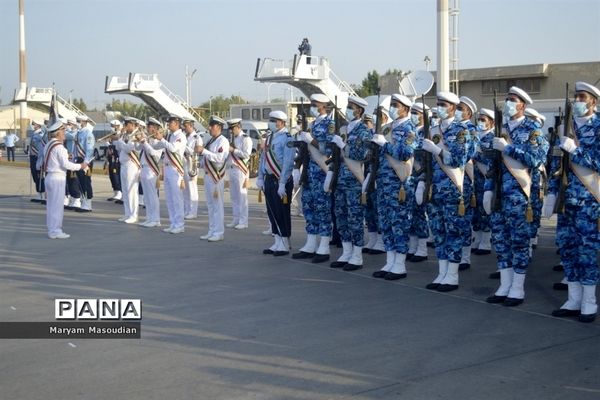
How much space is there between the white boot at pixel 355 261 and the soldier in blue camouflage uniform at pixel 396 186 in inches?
25.0

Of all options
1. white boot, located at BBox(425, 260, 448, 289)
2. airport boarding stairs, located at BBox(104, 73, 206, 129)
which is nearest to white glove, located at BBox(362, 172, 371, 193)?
white boot, located at BBox(425, 260, 448, 289)

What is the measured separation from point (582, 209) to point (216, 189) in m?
7.37

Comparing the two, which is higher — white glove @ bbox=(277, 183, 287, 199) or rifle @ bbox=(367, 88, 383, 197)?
rifle @ bbox=(367, 88, 383, 197)

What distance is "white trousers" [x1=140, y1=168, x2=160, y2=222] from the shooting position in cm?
1554

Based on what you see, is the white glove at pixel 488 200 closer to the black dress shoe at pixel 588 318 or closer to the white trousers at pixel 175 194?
the black dress shoe at pixel 588 318

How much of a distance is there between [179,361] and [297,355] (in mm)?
958

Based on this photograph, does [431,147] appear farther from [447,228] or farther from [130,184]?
[130,184]

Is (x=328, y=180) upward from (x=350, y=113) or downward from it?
downward

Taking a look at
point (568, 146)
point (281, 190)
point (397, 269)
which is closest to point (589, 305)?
Answer: point (568, 146)

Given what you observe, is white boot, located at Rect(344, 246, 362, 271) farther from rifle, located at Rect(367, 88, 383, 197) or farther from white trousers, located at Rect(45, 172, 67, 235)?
white trousers, located at Rect(45, 172, 67, 235)

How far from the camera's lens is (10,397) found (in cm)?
571

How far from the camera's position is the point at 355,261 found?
1062 centimetres

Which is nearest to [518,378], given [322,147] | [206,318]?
[206,318]

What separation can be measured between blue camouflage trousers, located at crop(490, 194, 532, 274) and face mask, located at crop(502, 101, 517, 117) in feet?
2.88
